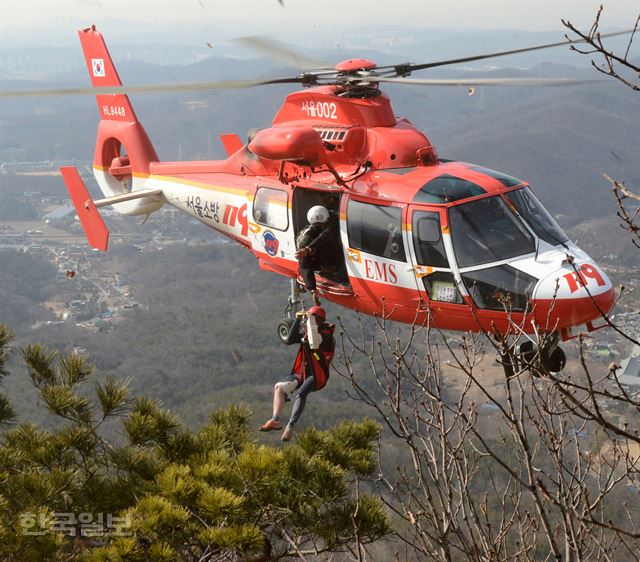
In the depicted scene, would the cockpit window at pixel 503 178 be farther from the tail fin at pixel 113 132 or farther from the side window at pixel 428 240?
the tail fin at pixel 113 132

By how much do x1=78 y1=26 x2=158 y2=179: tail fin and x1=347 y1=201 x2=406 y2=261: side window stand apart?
6058 mm

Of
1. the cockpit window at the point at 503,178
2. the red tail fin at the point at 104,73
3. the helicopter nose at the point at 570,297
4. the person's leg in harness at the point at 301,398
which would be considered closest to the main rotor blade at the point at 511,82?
the cockpit window at the point at 503,178

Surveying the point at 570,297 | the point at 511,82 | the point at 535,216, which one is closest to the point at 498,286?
the point at 570,297

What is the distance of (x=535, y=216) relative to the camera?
10.9 metres

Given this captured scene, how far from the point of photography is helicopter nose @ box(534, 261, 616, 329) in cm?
991

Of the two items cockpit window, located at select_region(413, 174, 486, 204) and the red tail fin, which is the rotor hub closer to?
cockpit window, located at select_region(413, 174, 486, 204)

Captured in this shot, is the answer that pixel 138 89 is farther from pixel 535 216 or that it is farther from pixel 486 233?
pixel 535 216

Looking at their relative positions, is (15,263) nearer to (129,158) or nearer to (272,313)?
(272,313)

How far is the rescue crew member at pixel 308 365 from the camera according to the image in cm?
1114

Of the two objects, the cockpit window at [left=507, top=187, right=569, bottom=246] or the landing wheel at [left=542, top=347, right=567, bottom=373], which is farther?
the cockpit window at [left=507, top=187, right=569, bottom=246]

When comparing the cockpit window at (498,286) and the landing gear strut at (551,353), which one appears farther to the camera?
the cockpit window at (498,286)

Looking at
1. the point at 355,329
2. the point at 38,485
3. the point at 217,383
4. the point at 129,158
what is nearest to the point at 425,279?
the point at 38,485

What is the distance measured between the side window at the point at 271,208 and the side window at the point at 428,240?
239 cm

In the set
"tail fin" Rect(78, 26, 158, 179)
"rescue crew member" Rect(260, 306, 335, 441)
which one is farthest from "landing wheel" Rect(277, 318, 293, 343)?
"tail fin" Rect(78, 26, 158, 179)
